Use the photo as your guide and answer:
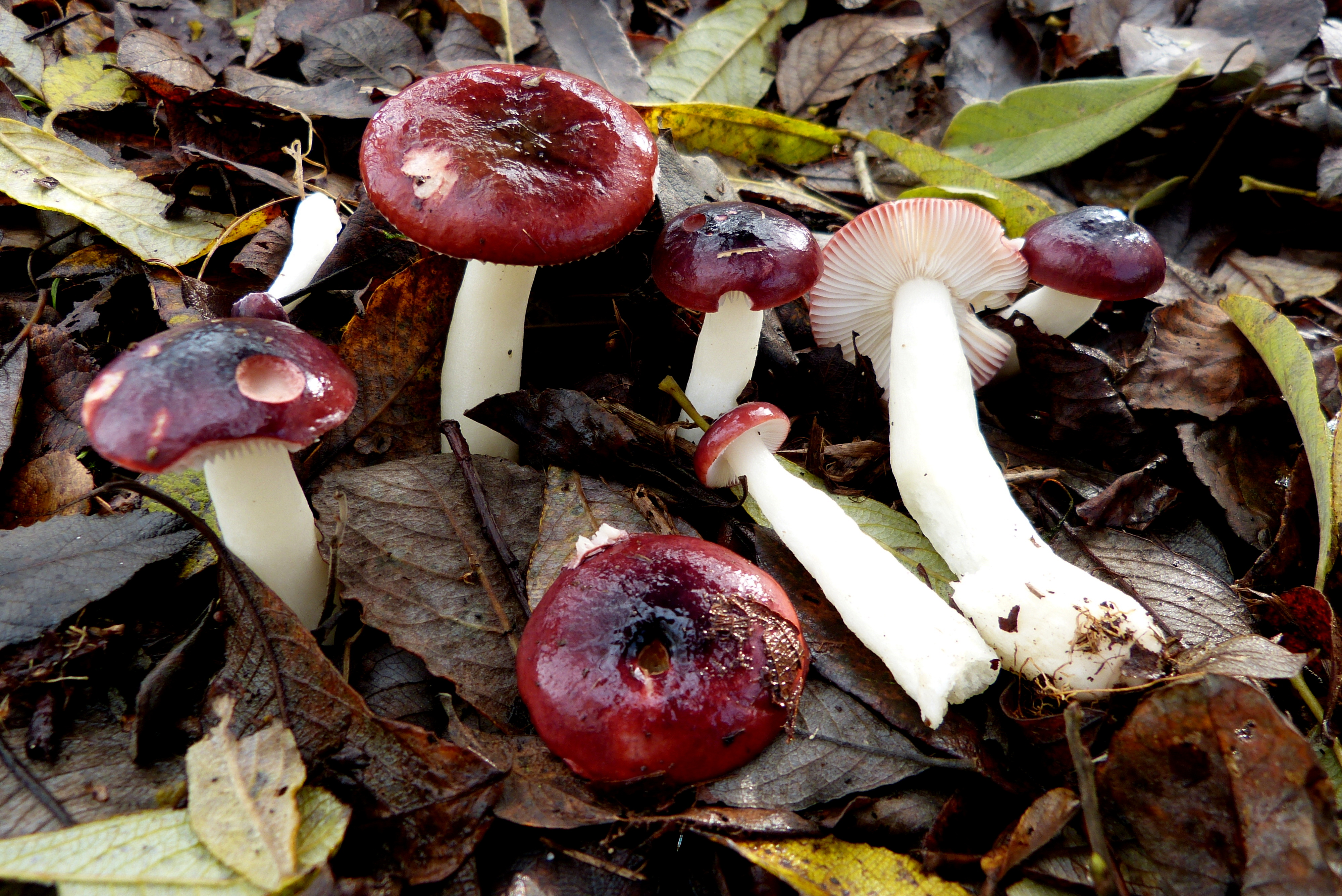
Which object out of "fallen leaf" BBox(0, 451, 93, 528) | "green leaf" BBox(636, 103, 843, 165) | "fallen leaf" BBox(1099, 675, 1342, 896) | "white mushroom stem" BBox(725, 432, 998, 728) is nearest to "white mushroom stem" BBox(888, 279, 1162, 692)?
"white mushroom stem" BBox(725, 432, 998, 728)

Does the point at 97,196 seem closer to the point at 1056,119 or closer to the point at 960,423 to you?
the point at 960,423

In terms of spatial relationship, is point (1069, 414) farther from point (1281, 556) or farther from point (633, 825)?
point (633, 825)

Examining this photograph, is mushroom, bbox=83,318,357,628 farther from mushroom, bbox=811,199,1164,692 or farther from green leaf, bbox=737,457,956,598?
mushroom, bbox=811,199,1164,692

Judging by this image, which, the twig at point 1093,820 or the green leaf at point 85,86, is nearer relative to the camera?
the twig at point 1093,820

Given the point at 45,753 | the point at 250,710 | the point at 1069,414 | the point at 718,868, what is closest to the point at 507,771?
the point at 718,868

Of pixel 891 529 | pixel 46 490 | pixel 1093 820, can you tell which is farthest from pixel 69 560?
pixel 1093 820

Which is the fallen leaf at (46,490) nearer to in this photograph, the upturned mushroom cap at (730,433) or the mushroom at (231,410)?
the mushroom at (231,410)

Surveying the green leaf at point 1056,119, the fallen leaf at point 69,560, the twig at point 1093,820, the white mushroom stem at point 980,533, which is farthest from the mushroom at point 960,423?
the fallen leaf at point 69,560
